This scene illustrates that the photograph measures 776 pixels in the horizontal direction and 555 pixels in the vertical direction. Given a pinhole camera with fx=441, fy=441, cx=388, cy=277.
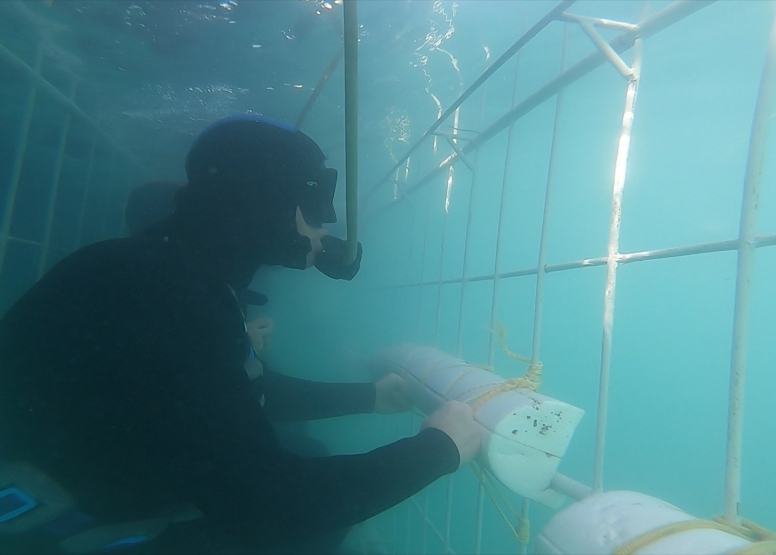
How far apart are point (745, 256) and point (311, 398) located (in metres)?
2.65

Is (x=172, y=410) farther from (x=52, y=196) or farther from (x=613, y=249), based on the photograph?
(x=52, y=196)

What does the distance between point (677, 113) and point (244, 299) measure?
17.6m

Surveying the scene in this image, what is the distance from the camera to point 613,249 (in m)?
1.79

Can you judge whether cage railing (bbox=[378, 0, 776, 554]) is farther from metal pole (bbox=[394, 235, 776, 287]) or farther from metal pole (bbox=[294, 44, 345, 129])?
metal pole (bbox=[294, 44, 345, 129])

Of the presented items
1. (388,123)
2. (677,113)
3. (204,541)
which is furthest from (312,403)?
(677,113)

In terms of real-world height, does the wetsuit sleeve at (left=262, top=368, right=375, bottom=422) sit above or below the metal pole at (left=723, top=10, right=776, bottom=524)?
below

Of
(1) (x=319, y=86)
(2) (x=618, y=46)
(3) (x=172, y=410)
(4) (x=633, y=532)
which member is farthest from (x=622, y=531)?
(1) (x=319, y=86)

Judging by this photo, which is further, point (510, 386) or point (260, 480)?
point (510, 386)

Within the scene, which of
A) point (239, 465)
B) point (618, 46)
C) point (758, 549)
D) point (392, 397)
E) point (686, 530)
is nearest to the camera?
point (758, 549)

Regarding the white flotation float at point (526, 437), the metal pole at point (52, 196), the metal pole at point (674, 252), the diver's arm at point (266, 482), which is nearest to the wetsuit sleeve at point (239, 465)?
the diver's arm at point (266, 482)

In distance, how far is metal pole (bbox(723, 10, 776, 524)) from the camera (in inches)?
49.7

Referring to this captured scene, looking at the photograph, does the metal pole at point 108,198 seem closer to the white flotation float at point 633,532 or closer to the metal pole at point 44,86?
the metal pole at point 44,86

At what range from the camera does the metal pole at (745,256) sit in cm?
Result: 126

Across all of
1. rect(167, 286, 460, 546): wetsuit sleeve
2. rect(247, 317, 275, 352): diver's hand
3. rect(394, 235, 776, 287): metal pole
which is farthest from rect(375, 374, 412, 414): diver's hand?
rect(167, 286, 460, 546): wetsuit sleeve
